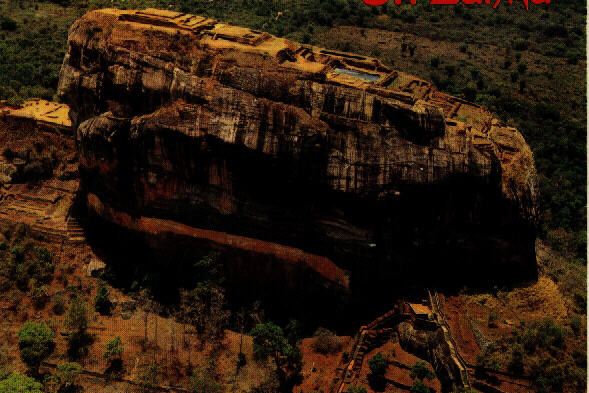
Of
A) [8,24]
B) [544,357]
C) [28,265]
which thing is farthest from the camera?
[8,24]

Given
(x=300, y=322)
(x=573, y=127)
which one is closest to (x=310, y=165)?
(x=300, y=322)

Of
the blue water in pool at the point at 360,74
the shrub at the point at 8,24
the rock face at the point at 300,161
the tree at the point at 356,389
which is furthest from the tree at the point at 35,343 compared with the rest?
Result: the shrub at the point at 8,24

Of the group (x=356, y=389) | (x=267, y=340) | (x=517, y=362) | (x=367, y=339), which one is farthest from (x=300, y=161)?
(x=517, y=362)

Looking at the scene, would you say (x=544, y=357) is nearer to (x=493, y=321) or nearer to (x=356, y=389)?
(x=493, y=321)

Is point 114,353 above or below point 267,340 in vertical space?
below

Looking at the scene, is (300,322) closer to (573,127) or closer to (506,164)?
(506,164)

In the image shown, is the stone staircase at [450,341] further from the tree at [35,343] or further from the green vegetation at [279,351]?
the tree at [35,343]

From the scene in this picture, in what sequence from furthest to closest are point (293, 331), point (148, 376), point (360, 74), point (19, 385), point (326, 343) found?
point (360, 74)
point (293, 331)
point (326, 343)
point (148, 376)
point (19, 385)

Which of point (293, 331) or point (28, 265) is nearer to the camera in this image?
point (293, 331)
